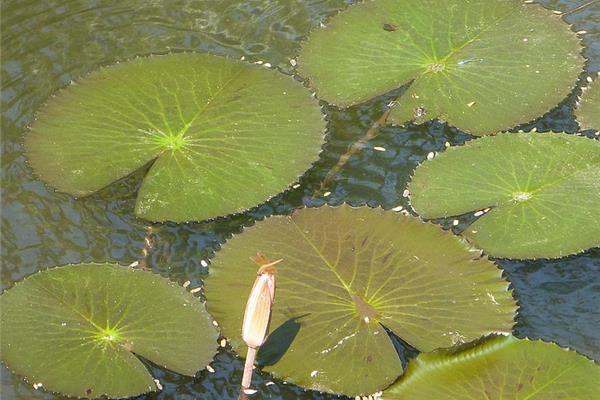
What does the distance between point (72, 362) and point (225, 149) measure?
1.13 meters

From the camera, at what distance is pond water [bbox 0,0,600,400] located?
3.32 meters

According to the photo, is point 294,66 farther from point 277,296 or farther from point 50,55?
point 277,296

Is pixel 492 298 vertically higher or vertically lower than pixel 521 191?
lower

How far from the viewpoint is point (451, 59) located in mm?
4211

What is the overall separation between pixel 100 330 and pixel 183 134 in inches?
40.4

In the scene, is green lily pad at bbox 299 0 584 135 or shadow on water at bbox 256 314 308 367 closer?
shadow on water at bbox 256 314 308 367

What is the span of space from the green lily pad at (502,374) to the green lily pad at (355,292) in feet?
0.37

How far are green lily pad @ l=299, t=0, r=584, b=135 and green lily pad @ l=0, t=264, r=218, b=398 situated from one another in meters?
1.31

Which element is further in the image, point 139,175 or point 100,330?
point 139,175

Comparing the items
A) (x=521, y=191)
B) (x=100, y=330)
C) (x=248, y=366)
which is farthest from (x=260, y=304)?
(x=521, y=191)

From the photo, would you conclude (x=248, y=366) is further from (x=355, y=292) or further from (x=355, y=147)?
(x=355, y=147)

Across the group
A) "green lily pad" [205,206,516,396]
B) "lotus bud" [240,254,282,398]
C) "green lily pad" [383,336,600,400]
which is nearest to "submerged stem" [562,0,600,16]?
"green lily pad" [205,206,516,396]

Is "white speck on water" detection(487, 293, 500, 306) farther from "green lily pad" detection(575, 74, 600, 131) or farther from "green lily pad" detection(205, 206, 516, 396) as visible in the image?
"green lily pad" detection(575, 74, 600, 131)

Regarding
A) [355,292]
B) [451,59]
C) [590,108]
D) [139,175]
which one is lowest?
[355,292]
